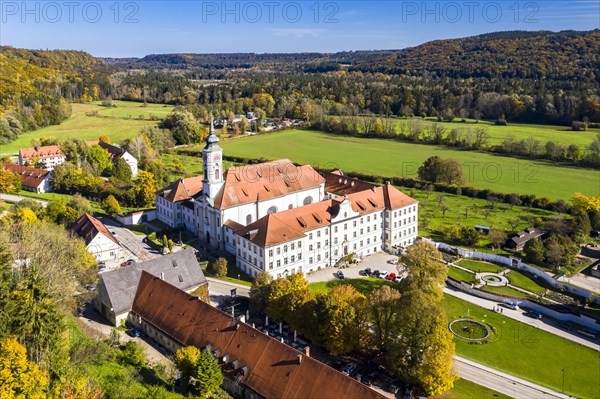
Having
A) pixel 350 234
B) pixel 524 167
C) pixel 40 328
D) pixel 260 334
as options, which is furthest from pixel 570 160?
pixel 40 328

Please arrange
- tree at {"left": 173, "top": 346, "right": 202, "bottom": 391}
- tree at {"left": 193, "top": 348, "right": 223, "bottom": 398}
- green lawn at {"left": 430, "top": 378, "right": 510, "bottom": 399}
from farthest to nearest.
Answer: green lawn at {"left": 430, "top": 378, "right": 510, "bottom": 399} → tree at {"left": 173, "top": 346, "right": 202, "bottom": 391} → tree at {"left": 193, "top": 348, "right": 223, "bottom": 398}

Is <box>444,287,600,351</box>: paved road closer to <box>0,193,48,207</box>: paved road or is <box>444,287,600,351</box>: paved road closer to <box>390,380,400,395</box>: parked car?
<box>390,380,400,395</box>: parked car

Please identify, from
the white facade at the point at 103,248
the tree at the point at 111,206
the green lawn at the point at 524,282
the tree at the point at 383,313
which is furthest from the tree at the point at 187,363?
the tree at the point at 111,206

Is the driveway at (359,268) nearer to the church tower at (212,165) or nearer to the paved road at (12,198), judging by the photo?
the church tower at (212,165)

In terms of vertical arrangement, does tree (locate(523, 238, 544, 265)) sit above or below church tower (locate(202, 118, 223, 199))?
below

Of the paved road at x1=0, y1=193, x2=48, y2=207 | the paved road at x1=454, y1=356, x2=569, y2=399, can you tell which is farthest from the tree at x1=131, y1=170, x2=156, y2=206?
the paved road at x1=454, y1=356, x2=569, y2=399

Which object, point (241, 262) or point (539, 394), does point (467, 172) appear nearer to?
point (241, 262)

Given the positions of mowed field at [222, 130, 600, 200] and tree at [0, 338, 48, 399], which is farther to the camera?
mowed field at [222, 130, 600, 200]

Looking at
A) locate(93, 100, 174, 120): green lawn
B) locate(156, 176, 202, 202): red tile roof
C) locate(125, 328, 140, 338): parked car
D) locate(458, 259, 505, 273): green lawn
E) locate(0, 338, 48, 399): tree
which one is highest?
locate(93, 100, 174, 120): green lawn
